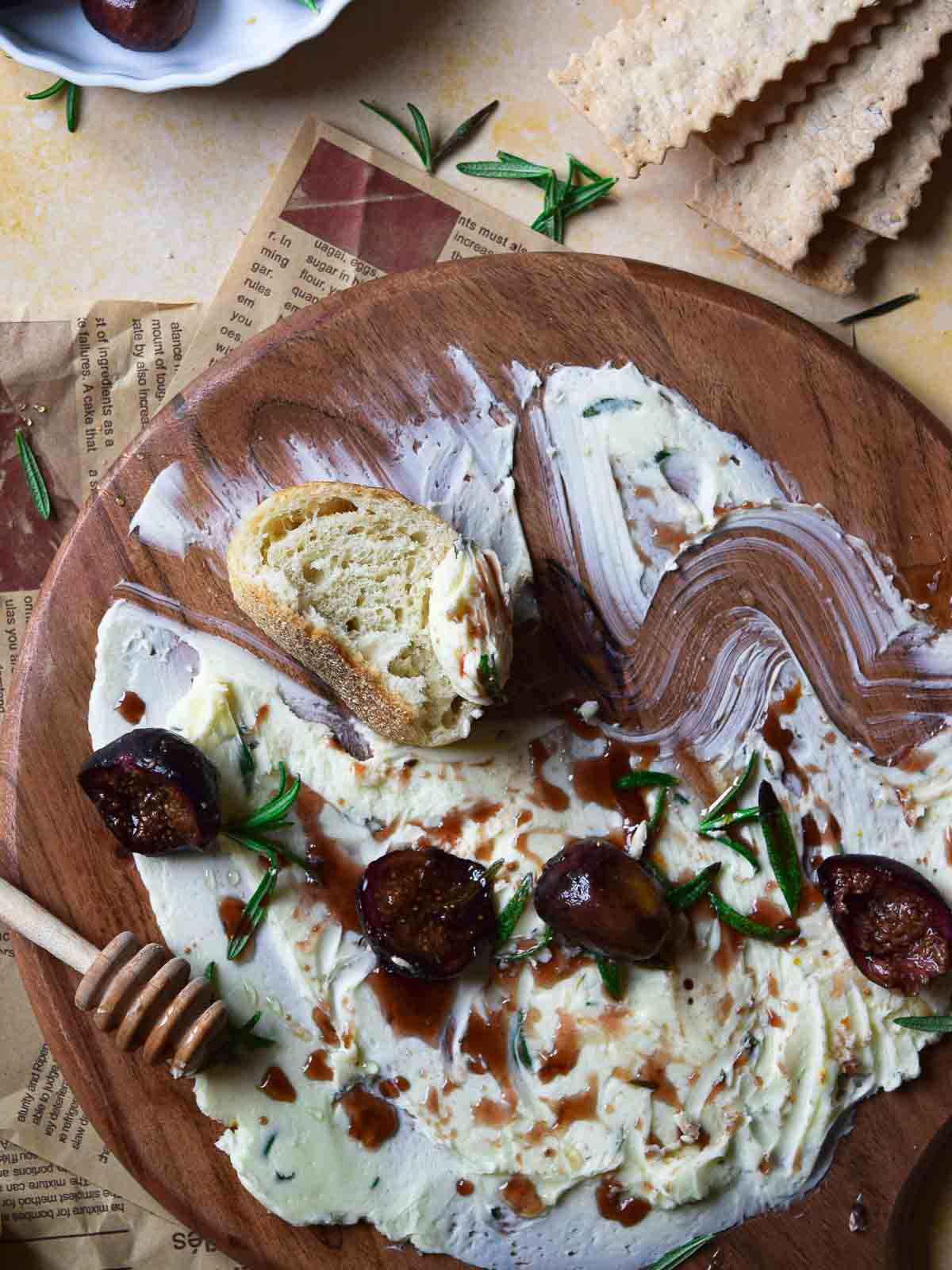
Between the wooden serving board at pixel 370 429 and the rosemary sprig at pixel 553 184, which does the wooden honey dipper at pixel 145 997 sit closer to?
the wooden serving board at pixel 370 429

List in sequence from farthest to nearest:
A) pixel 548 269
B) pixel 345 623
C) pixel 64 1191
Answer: pixel 64 1191
pixel 548 269
pixel 345 623

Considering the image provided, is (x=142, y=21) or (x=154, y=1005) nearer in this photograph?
(x=154, y=1005)

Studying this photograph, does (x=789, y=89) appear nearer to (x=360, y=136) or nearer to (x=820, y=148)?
(x=820, y=148)

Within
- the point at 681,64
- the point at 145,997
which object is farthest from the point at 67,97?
the point at 145,997

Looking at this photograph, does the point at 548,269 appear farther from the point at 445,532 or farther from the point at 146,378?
the point at 146,378

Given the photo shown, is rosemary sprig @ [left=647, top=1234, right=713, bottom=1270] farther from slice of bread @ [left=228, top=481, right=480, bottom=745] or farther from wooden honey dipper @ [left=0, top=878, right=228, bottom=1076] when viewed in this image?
slice of bread @ [left=228, top=481, right=480, bottom=745]

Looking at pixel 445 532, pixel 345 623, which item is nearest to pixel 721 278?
pixel 445 532
